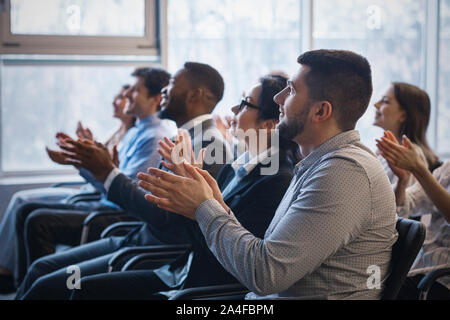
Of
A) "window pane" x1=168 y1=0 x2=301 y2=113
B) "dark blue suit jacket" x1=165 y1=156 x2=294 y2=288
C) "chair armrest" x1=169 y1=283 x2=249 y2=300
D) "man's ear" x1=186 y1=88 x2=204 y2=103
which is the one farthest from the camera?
"window pane" x1=168 y1=0 x2=301 y2=113

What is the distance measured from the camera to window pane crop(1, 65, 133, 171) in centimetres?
446

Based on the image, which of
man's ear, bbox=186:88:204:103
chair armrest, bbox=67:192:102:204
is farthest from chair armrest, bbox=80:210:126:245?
man's ear, bbox=186:88:204:103

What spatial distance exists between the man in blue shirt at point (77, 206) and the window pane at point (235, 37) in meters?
1.22

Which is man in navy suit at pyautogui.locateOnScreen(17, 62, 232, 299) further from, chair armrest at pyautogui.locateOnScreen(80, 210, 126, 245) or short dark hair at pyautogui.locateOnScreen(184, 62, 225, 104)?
chair armrest at pyautogui.locateOnScreen(80, 210, 126, 245)

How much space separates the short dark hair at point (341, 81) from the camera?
4.61 feet

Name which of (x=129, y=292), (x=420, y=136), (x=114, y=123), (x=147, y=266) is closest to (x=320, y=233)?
(x=129, y=292)

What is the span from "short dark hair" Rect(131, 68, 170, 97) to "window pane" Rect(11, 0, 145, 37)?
115 centimetres

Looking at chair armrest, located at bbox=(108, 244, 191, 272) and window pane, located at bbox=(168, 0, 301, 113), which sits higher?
window pane, located at bbox=(168, 0, 301, 113)

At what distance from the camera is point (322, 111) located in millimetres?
1423

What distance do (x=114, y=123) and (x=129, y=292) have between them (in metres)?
2.96

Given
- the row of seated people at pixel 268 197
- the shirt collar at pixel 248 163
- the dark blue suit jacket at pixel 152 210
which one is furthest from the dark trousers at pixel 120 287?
the shirt collar at pixel 248 163

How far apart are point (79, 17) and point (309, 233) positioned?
388 centimetres

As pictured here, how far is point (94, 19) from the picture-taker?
179 inches
